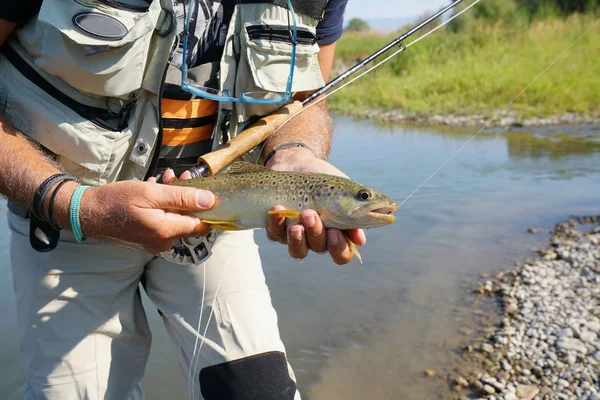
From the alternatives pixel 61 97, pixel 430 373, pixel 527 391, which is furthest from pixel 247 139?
pixel 527 391

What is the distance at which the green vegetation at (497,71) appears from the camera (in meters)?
17.1

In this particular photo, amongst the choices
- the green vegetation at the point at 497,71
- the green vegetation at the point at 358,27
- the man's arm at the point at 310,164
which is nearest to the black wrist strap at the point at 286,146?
the man's arm at the point at 310,164

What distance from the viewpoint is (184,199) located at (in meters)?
2.15

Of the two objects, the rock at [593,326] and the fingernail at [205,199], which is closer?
the fingernail at [205,199]

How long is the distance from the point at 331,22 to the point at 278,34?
46 centimetres

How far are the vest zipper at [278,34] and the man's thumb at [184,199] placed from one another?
2.59ft

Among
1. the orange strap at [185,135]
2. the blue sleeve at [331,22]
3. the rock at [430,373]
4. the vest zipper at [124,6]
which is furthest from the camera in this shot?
the rock at [430,373]

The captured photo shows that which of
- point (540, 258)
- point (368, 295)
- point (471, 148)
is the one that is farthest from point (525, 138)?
point (368, 295)

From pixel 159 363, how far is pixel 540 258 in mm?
3970

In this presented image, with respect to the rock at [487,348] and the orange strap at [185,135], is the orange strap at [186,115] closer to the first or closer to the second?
the orange strap at [185,135]

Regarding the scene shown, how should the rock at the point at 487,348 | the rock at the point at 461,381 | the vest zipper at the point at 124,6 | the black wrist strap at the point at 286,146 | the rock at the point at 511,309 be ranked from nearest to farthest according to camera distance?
the vest zipper at the point at 124,6 → the black wrist strap at the point at 286,146 → the rock at the point at 461,381 → the rock at the point at 487,348 → the rock at the point at 511,309

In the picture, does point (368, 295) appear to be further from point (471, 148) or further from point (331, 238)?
point (471, 148)

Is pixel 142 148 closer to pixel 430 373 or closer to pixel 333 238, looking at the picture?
pixel 333 238

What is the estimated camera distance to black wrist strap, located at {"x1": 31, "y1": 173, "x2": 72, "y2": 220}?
7.12ft
